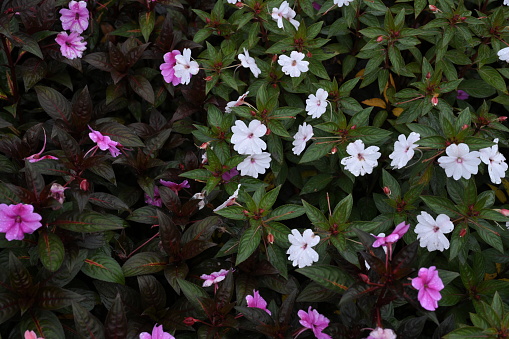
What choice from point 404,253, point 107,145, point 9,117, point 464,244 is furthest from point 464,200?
point 9,117

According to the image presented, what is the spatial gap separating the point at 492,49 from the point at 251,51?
1267mm

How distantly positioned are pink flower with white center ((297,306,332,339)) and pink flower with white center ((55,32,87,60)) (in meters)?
1.77

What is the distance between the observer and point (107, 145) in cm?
205

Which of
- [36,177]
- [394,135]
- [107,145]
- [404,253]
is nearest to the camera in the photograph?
[404,253]

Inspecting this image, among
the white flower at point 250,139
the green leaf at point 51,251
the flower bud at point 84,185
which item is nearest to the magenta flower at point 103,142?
the flower bud at point 84,185

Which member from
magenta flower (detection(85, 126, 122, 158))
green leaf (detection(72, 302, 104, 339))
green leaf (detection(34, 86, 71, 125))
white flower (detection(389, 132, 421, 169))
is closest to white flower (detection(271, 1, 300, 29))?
Result: white flower (detection(389, 132, 421, 169))

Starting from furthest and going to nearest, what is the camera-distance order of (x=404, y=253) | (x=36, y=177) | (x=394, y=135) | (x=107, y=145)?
(x=394, y=135) → (x=107, y=145) → (x=36, y=177) → (x=404, y=253)

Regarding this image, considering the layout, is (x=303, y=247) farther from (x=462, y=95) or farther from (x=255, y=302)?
(x=462, y=95)

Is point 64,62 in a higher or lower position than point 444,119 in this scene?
lower

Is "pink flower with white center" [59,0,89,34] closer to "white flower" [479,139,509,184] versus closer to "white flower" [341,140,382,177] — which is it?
"white flower" [341,140,382,177]

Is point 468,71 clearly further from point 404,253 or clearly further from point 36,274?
point 36,274

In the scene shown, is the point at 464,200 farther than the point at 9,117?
No

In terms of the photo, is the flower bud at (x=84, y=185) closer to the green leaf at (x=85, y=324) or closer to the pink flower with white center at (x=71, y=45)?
the green leaf at (x=85, y=324)

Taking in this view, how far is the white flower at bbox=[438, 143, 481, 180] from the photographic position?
5.92 ft
